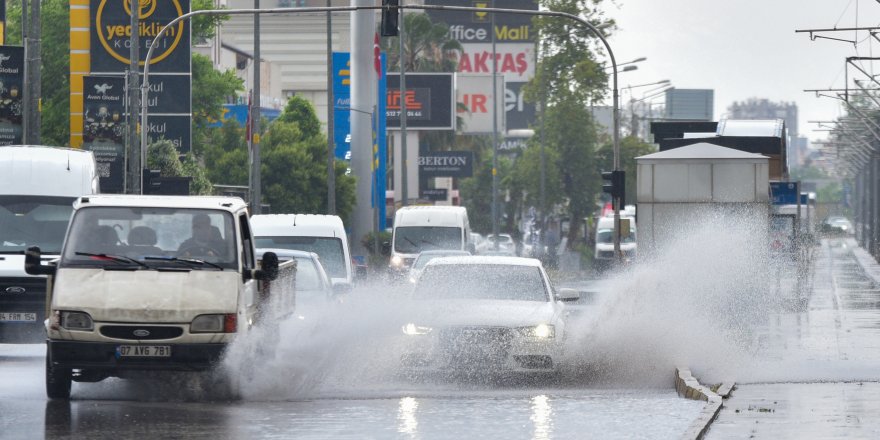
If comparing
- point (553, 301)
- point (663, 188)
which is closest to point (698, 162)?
point (663, 188)

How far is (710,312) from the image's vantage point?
71.1ft

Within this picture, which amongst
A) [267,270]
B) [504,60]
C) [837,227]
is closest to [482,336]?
[267,270]

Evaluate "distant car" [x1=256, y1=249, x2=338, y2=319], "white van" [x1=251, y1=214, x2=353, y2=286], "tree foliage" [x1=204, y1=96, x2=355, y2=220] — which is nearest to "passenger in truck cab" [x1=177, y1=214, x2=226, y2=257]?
"distant car" [x1=256, y1=249, x2=338, y2=319]

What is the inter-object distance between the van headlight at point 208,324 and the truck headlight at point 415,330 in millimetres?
3076

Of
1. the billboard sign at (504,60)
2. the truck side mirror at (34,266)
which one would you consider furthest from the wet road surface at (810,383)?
the billboard sign at (504,60)

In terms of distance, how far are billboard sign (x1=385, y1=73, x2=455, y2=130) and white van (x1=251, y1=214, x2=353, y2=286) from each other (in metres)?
53.3

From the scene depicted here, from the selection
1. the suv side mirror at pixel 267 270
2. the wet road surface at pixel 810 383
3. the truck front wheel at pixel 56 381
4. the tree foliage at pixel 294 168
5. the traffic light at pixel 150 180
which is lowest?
the wet road surface at pixel 810 383

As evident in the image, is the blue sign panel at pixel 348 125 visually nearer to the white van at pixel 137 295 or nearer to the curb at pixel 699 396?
the curb at pixel 699 396

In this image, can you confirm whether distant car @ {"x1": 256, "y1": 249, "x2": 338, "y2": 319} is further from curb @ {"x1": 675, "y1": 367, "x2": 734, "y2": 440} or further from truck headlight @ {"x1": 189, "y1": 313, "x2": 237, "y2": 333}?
truck headlight @ {"x1": 189, "y1": 313, "x2": 237, "y2": 333}

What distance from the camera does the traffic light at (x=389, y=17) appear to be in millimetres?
29406

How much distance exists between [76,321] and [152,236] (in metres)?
1.10

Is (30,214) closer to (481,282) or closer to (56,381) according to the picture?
(481,282)

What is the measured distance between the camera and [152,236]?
1480 cm

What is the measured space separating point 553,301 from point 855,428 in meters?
6.00
